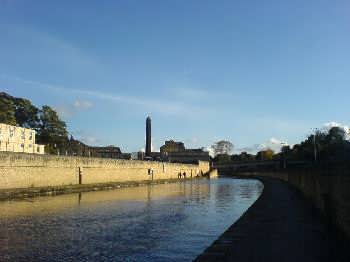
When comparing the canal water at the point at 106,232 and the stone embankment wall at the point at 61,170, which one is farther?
the stone embankment wall at the point at 61,170

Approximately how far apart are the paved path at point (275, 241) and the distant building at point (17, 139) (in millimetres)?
67073

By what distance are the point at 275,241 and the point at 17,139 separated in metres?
83.2

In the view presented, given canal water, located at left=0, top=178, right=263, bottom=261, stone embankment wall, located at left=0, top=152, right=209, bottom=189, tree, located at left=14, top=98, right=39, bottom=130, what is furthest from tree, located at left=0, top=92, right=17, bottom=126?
canal water, located at left=0, top=178, right=263, bottom=261

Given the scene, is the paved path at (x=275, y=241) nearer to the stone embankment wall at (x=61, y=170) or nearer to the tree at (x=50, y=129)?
the stone embankment wall at (x=61, y=170)

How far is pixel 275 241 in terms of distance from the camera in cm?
1580

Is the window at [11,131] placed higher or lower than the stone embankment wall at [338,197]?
higher

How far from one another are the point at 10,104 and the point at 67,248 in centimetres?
9911

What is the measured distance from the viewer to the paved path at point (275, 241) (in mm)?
13031

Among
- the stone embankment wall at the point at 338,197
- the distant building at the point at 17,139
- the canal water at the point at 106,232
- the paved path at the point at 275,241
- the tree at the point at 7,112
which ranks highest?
the tree at the point at 7,112

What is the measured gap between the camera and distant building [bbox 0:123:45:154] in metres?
86.0

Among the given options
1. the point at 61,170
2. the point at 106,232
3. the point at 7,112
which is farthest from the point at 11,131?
the point at 106,232

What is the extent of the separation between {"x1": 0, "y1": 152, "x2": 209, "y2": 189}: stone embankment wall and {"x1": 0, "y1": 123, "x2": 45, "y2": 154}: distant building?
743 inches

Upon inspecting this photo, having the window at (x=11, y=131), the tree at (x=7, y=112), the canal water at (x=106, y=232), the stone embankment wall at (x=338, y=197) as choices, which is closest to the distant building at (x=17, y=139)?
the window at (x=11, y=131)

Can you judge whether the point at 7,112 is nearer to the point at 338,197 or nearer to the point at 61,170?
the point at 61,170
